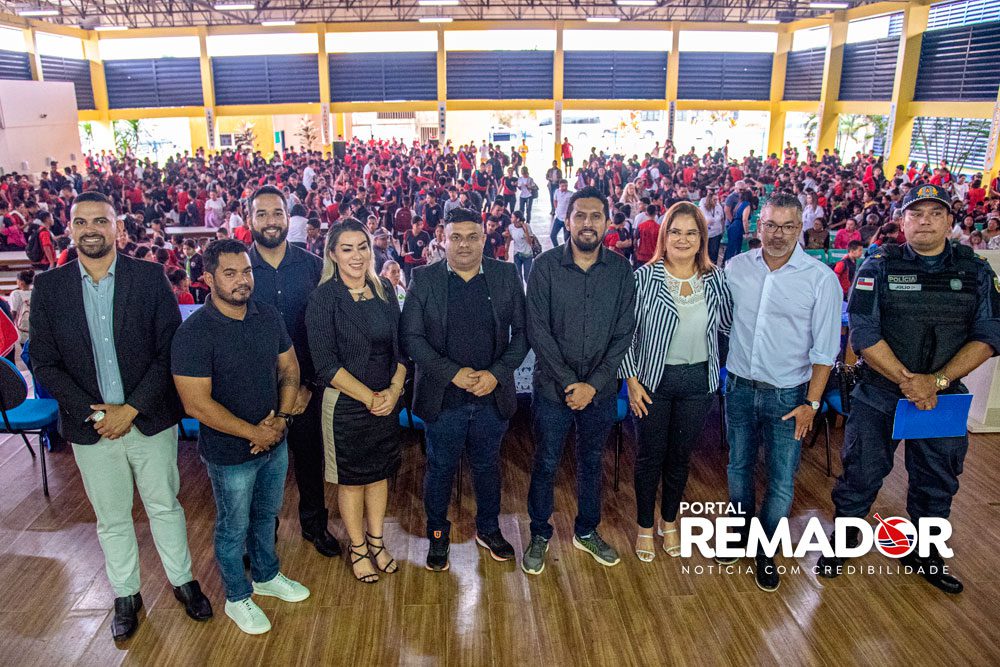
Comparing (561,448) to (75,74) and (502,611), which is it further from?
(75,74)

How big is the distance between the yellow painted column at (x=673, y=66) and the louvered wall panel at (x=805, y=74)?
396 centimetres

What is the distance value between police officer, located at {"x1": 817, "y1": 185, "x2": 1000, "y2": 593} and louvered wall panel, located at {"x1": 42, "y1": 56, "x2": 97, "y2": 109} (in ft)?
85.8

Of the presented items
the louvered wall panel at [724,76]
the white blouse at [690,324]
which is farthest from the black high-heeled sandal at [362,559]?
the louvered wall panel at [724,76]

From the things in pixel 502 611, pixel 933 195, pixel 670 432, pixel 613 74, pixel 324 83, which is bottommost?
pixel 502 611

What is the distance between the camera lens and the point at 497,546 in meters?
3.35

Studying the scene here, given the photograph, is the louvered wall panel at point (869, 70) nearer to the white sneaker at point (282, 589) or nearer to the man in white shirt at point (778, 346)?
the man in white shirt at point (778, 346)

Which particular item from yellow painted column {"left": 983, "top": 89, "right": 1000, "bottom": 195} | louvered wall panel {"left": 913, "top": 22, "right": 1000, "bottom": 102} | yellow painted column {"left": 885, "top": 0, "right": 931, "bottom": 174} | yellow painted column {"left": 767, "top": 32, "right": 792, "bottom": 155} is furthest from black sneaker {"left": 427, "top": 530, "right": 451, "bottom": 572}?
yellow painted column {"left": 767, "top": 32, "right": 792, "bottom": 155}

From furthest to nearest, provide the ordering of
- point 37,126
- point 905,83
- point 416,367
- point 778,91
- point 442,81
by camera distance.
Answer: point 778,91, point 442,81, point 37,126, point 905,83, point 416,367

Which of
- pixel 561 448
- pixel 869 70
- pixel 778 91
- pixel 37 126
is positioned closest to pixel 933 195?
pixel 561 448

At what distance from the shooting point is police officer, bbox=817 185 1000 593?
9.62ft

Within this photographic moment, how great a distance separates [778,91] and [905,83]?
21.5 ft

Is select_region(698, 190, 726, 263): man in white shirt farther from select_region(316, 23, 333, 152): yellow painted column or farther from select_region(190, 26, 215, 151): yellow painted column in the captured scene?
select_region(190, 26, 215, 151): yellow painted column

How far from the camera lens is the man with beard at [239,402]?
101 inches

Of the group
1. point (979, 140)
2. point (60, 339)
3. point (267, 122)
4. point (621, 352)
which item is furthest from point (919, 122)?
point (267, 122)
